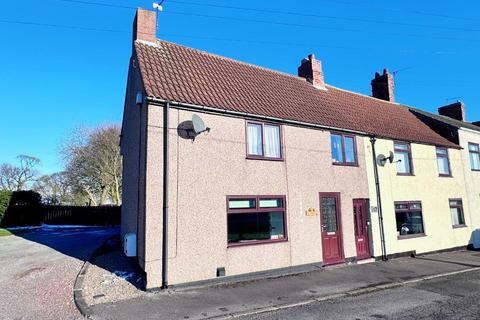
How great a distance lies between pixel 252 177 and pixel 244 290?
3.36 metres

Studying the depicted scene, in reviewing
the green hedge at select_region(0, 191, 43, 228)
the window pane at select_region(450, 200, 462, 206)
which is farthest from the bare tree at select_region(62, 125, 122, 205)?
the window pane at select_region(450, 200, 462, 206)

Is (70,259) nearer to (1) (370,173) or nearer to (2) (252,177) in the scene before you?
(2) (252,177)

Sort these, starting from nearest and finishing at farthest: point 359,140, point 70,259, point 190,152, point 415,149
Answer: point 190,152 → point 70,259 → point 359,140 → point 415,149


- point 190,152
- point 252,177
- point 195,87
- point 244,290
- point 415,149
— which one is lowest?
point 244,290

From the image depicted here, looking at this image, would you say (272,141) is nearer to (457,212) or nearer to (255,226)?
(255,226)

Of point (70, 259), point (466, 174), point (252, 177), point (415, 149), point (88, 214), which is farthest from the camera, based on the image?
point (88, 214)

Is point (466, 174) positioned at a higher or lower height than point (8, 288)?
higher

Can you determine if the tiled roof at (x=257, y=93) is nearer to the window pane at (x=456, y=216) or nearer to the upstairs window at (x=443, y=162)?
the upstairs window at (x=443, y=162)

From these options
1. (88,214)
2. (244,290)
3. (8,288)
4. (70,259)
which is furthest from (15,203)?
(244,290)

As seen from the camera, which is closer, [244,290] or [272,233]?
[244,290]

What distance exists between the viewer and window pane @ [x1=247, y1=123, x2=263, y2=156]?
35.3ft

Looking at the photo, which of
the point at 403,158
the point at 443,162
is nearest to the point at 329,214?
the point at 403,158

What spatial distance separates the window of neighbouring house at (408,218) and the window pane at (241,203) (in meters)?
7.17

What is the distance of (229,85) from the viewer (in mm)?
12047
